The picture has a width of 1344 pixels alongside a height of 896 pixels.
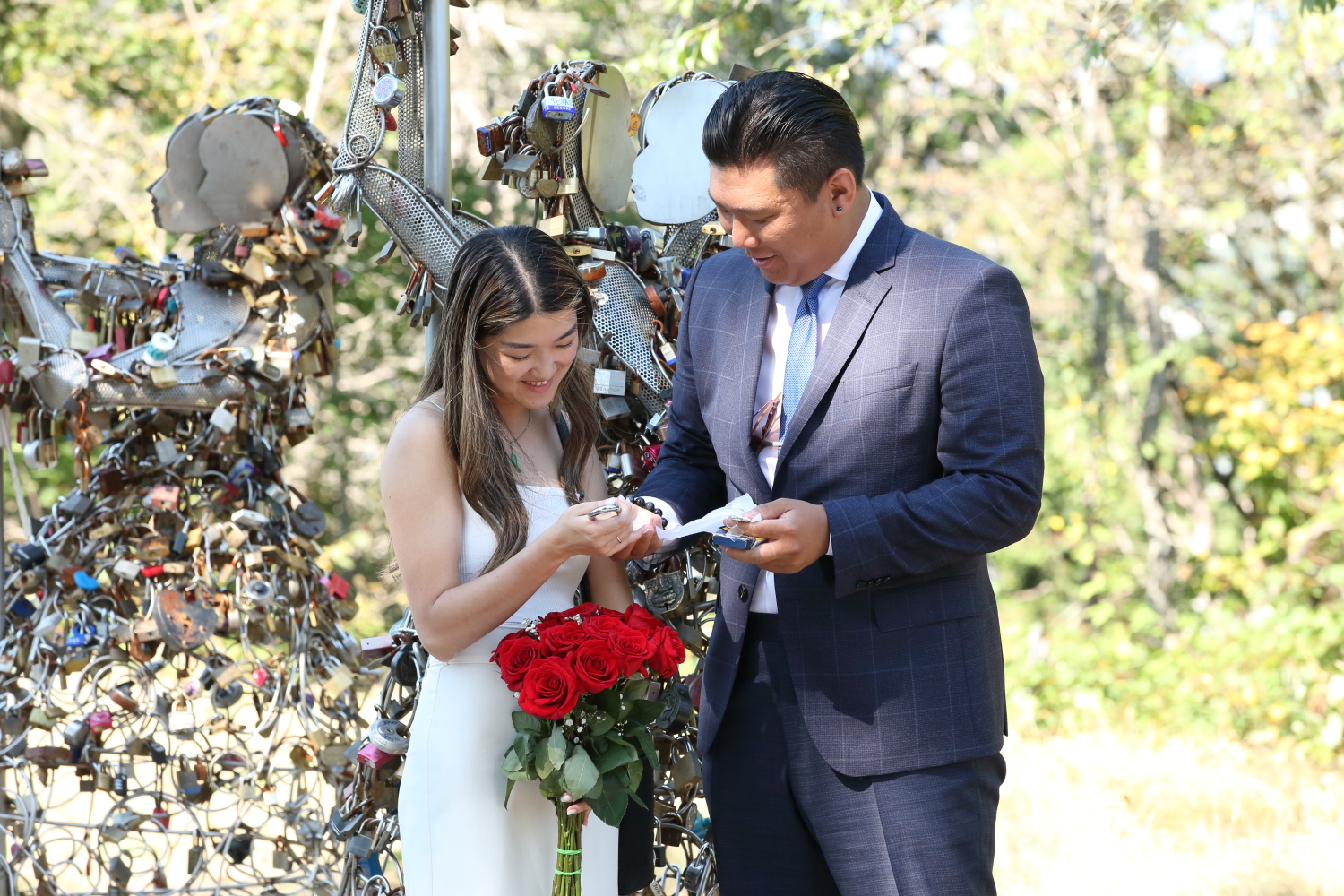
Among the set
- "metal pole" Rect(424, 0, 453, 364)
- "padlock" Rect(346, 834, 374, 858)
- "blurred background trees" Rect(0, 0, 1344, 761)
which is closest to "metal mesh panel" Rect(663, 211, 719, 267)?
"metal pole" Rect(424, 0, 453, 364)

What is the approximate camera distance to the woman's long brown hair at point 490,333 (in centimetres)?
208

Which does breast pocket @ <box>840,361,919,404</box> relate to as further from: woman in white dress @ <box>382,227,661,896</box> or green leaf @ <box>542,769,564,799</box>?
green leaf @ <box>542,769,564,799</box>

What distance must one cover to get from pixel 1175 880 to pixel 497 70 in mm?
7324

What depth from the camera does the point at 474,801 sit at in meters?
2.06

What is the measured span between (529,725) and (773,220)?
0.93 m

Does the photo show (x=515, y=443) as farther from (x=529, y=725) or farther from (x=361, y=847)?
(x=361, y=847)

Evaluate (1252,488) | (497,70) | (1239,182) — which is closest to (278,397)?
(497,70)

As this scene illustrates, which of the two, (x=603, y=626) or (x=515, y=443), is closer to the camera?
(x=603, y=626)

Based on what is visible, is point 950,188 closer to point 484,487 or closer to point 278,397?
point 278,397

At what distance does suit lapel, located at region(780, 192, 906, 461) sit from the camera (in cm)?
193

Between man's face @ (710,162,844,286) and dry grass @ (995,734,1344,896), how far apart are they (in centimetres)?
267

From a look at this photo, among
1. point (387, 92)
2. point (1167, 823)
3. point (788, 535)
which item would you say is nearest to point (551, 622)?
point (788, 535)

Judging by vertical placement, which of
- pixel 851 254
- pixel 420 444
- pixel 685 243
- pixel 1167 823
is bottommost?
pixel 1167 823

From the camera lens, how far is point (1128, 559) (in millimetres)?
8859
